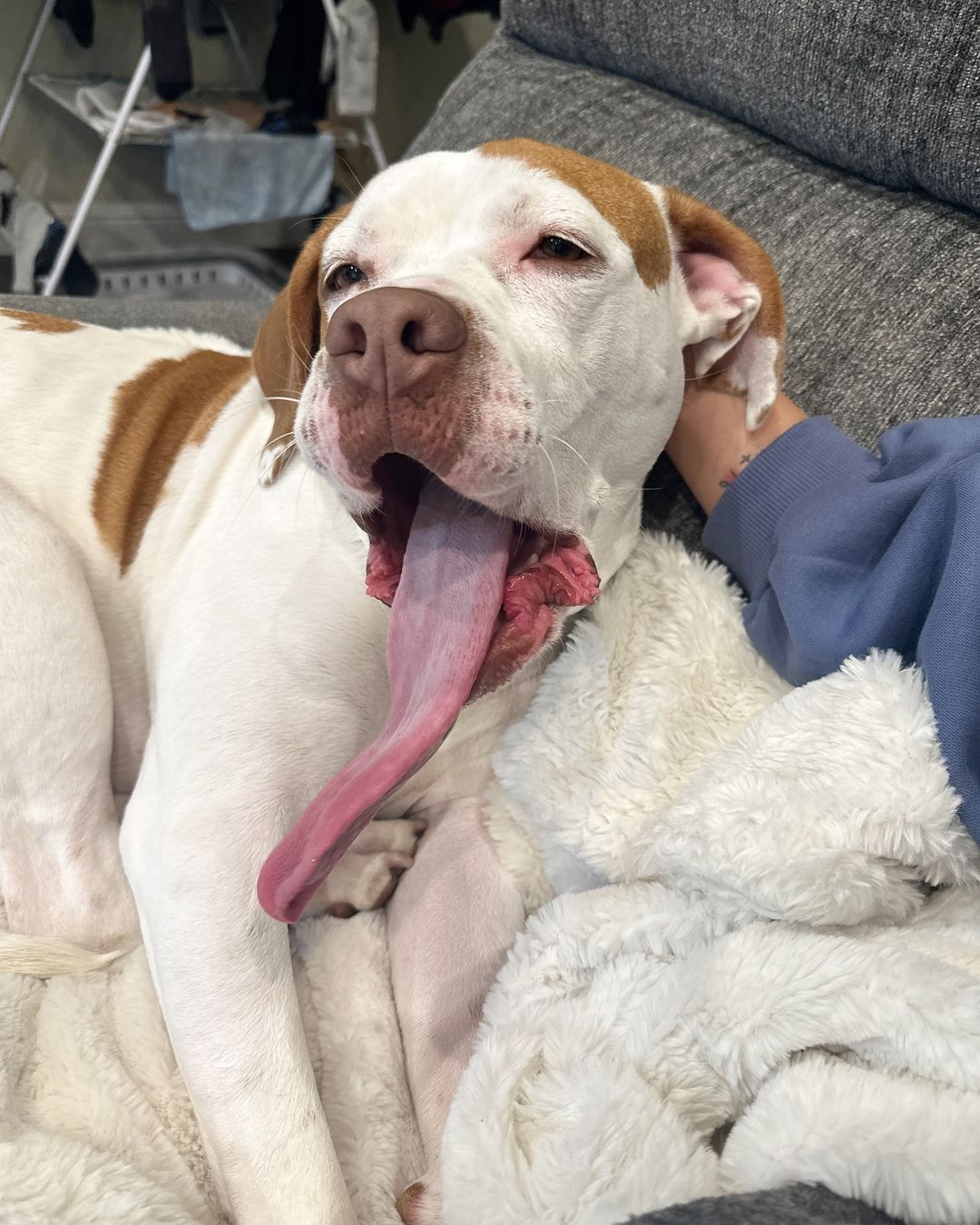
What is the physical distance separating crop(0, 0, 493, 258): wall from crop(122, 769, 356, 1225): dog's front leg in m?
4.57

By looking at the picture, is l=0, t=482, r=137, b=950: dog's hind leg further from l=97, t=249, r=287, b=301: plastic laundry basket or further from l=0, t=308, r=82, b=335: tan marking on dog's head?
l=97, t=249, r=287, b=301: plastic laundry basket

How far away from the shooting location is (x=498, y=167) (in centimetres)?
Result: 108

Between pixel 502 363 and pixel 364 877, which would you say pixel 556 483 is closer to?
pixel 502 363

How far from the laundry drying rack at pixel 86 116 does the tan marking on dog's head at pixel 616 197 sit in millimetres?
3170

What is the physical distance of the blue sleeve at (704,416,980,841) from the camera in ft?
2.68

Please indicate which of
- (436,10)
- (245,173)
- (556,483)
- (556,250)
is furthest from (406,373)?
(436,10)

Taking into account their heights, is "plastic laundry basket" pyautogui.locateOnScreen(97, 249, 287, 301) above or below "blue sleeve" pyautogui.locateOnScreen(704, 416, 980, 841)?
below

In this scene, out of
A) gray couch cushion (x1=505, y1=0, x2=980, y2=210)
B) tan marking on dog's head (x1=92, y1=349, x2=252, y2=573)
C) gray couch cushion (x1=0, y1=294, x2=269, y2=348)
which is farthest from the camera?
gray couch cushion (x1=0, y1=294, x2=269, y2=348)

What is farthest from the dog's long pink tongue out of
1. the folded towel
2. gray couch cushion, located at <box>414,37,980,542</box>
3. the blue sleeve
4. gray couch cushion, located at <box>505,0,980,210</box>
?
the folded towel

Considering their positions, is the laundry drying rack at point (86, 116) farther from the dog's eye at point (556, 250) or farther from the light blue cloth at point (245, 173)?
the dog's eye at point (556, 250)

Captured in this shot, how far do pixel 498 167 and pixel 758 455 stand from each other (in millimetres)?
469

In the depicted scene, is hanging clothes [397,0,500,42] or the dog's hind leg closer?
the dog's hind leg

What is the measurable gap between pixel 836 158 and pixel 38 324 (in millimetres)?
1267

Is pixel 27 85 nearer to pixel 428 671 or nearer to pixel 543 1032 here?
pixel 428 671
